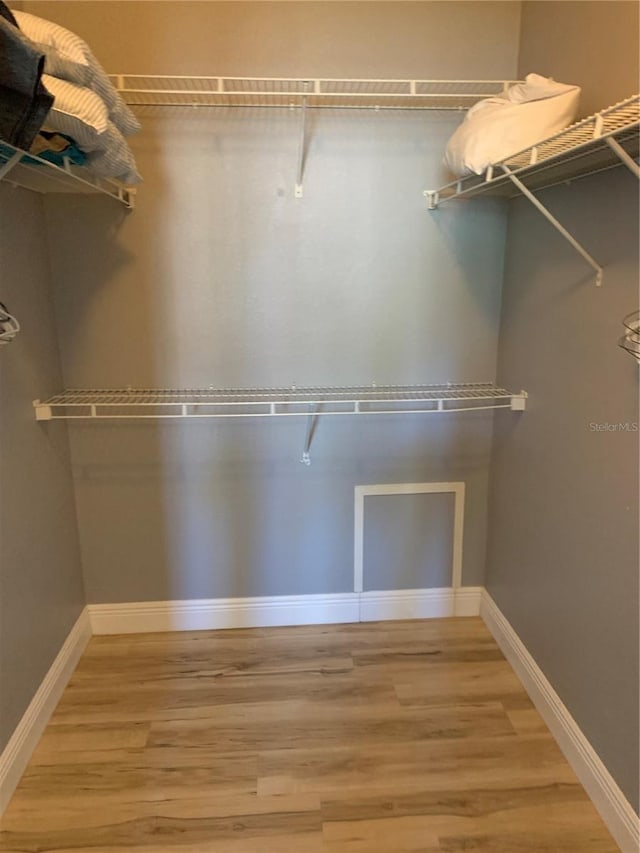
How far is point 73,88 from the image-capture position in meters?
1.27

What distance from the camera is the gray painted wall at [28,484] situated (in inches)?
65.5

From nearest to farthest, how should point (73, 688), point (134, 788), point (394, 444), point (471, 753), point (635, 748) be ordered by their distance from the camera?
point (635, 748)
point (134, 788)
point (471, 753)
point (73, 688)
point (394, 444)

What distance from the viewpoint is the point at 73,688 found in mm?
2053

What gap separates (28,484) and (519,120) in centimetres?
165

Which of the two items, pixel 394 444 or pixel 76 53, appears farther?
pixel 394 444

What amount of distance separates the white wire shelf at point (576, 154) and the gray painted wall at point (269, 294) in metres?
0.30

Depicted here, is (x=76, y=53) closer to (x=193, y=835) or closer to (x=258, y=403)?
(x=258, y=403)

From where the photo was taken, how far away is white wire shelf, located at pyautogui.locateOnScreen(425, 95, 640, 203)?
1.12 meters

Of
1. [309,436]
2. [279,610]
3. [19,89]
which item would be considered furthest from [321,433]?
[19,89]

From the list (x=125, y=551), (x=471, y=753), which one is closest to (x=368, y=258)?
(x=125, y=551)

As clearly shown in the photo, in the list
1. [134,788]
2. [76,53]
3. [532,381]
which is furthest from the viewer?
[532,381]

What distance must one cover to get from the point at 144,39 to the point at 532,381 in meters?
1.57

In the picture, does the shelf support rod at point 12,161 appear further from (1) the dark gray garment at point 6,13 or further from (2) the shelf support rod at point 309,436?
(2) the shelf support rod at point 309,436

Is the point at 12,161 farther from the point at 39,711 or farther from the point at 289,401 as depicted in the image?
the point at 39,711
